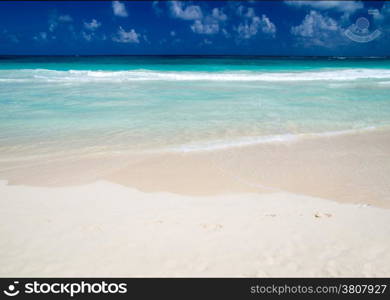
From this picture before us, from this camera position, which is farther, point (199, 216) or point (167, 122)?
point (167, 122)

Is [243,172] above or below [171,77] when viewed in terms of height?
above

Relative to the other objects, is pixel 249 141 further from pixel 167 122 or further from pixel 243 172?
pixel 167 122

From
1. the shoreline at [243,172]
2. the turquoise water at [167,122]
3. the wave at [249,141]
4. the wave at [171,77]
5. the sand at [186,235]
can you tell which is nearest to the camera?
the sand at [186,235]

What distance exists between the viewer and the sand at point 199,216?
3.00 m

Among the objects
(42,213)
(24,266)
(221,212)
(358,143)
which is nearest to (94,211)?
(42,213)

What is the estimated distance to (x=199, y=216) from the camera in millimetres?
3889

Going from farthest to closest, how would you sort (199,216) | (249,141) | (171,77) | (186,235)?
1. (171,77)
2. (249,141)
3. (199,216)
4. (186,235)

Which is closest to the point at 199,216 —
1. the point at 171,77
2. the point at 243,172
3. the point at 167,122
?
the point at 243,172

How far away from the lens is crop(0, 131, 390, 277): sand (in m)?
3.00

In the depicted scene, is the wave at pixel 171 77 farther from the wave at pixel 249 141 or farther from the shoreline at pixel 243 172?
the shoreline at pixel 243 172

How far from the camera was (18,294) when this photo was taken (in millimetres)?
2754

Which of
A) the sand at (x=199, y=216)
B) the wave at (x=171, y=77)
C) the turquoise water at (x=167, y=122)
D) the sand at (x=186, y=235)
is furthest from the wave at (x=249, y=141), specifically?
the wave at (x=171, y=77)

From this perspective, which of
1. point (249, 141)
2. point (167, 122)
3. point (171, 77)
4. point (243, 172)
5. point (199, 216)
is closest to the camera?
point (199, 216)

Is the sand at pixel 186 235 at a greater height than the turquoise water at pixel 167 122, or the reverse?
the sand at pixel 186 235
